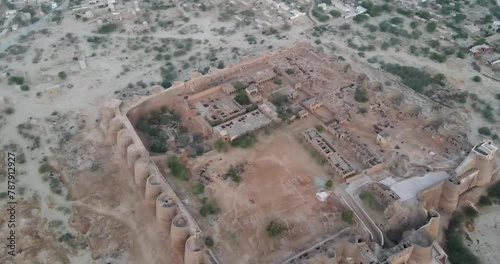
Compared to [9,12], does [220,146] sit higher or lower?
higher

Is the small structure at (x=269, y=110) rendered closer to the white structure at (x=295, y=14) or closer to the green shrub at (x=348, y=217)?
the green shrub at (x=348, y=217)

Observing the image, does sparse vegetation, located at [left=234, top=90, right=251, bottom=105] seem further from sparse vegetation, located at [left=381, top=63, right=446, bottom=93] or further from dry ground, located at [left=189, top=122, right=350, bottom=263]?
sparse vegetation, located at [left=381, top=63, right=446, bottom=93]

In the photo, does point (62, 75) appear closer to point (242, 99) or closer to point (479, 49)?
point (242, 99)

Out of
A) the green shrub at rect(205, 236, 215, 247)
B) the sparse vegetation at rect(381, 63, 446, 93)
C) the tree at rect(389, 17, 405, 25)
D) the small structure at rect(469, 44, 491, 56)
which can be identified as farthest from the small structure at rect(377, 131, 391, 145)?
the tree at rect(389, 17, 405, 25)

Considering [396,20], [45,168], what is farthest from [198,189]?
[396,20]

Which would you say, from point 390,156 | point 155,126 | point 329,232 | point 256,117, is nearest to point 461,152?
point 390,156

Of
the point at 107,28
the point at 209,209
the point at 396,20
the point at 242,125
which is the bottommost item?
the point at 107,28

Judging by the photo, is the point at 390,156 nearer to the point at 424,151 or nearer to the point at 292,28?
the point at 424,151
